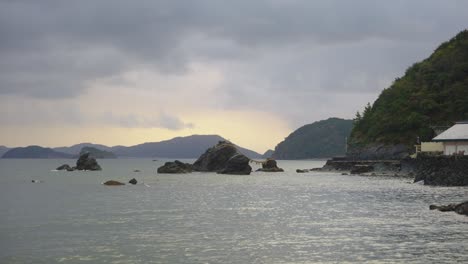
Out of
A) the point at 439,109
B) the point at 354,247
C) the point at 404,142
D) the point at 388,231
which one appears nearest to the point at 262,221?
the point at 388,231

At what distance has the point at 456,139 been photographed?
112 meters

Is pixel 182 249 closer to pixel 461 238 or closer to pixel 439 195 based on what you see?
pixel 461 238

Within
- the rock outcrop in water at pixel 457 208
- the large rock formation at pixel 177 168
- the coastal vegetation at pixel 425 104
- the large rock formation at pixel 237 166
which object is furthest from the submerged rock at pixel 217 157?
the rock outcrop in water at pixel 457 208

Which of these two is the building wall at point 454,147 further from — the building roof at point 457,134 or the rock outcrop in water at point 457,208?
the rock outcrop in water at point 457,208

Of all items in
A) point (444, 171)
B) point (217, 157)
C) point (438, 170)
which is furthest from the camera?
point (217, 157)

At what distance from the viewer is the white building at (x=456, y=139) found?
363 ft

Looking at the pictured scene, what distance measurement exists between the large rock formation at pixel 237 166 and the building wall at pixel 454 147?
197ft

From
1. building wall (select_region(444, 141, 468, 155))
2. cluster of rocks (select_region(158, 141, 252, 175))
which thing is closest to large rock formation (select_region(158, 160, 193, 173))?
cluster of rocks (select_region(158, 141, 252, 175))

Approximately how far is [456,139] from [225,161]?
240ft

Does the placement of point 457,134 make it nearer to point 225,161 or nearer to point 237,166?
point 237,166

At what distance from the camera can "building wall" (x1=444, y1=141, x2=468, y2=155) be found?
110562mm

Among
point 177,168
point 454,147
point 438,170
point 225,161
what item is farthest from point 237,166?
point 438,170

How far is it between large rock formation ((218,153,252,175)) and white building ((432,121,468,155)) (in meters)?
59.8

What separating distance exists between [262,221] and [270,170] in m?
142
